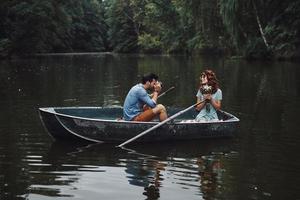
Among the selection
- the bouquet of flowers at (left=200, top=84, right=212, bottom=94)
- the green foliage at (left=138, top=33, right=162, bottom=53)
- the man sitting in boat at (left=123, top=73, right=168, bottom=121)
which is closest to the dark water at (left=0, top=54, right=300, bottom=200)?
the man sitting in boat at (left=123, top=73, right=168, bottom=121)

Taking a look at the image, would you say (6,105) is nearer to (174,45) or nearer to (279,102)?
(279,102)

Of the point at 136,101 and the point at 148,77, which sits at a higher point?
the point at 148,77

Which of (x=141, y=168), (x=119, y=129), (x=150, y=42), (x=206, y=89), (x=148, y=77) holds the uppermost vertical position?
(x=150, y=42)

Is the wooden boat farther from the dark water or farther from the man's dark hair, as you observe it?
the man's dark hair

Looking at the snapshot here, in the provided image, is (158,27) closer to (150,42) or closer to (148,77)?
(150,42)

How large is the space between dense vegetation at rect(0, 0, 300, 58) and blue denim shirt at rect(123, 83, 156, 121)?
29.3 meters

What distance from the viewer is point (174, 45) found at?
76.9 m

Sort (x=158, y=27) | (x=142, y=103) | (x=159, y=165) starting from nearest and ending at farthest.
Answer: (x=159, y=165) → (x=142, y=103) → (x=158, y=27)

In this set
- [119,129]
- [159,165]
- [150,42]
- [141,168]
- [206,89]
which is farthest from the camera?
[150,42]

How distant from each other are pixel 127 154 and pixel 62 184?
2446 millimetres

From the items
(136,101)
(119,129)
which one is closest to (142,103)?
(136,101)

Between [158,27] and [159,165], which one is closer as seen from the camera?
[159,165]

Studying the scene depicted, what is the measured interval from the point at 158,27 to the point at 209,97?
72.7 m

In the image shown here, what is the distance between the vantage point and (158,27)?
84375mm
